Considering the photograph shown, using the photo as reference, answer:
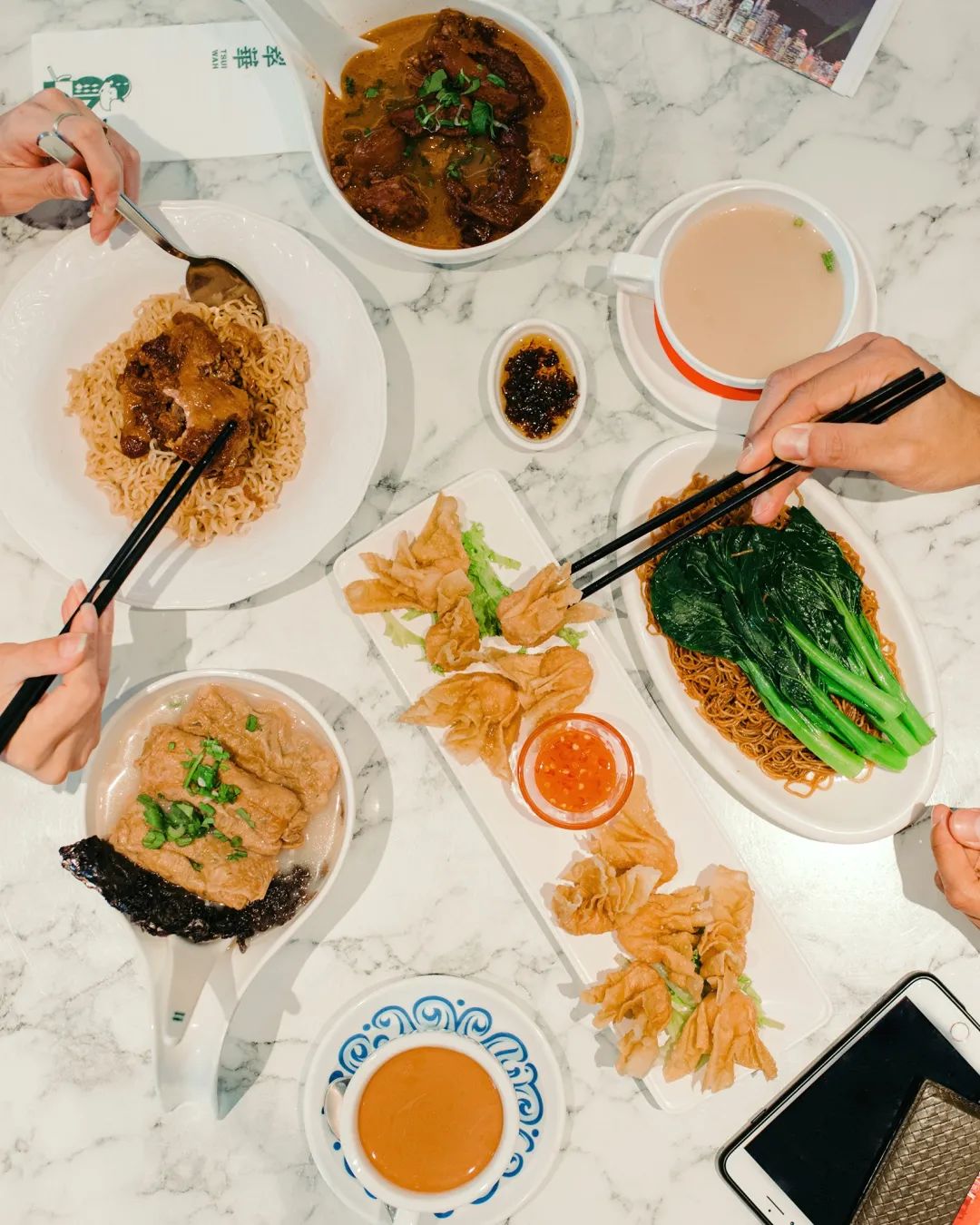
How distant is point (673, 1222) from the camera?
2996 mm

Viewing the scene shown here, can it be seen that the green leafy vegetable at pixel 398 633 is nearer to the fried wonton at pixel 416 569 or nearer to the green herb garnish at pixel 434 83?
the fried wonton at pixel 416 569

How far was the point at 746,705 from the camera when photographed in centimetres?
287

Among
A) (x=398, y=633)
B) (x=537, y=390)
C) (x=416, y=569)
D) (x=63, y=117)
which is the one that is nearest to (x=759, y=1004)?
(x=398, y=633)

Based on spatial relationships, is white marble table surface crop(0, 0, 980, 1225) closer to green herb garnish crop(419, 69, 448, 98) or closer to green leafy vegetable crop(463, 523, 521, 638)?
green leafy vegetable crop(463, 523, 521, 638)

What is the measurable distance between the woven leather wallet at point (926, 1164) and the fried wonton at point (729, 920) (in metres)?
0.81

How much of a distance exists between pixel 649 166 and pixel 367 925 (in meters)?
2.57

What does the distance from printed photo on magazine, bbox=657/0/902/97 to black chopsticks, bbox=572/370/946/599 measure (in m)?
1.18

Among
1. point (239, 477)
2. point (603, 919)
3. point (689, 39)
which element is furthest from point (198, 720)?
point (689, 39)

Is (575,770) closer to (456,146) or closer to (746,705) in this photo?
(746,705)

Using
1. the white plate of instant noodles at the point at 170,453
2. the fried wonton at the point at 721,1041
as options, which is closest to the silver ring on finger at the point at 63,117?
the white plate of instant noodles at the point at 170,453

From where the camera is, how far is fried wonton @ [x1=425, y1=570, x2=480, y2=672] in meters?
2.76

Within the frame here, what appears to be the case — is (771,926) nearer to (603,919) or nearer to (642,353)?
(603,919)

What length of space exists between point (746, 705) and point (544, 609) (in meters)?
0.71

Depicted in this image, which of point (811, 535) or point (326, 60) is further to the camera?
point (811, 535)
